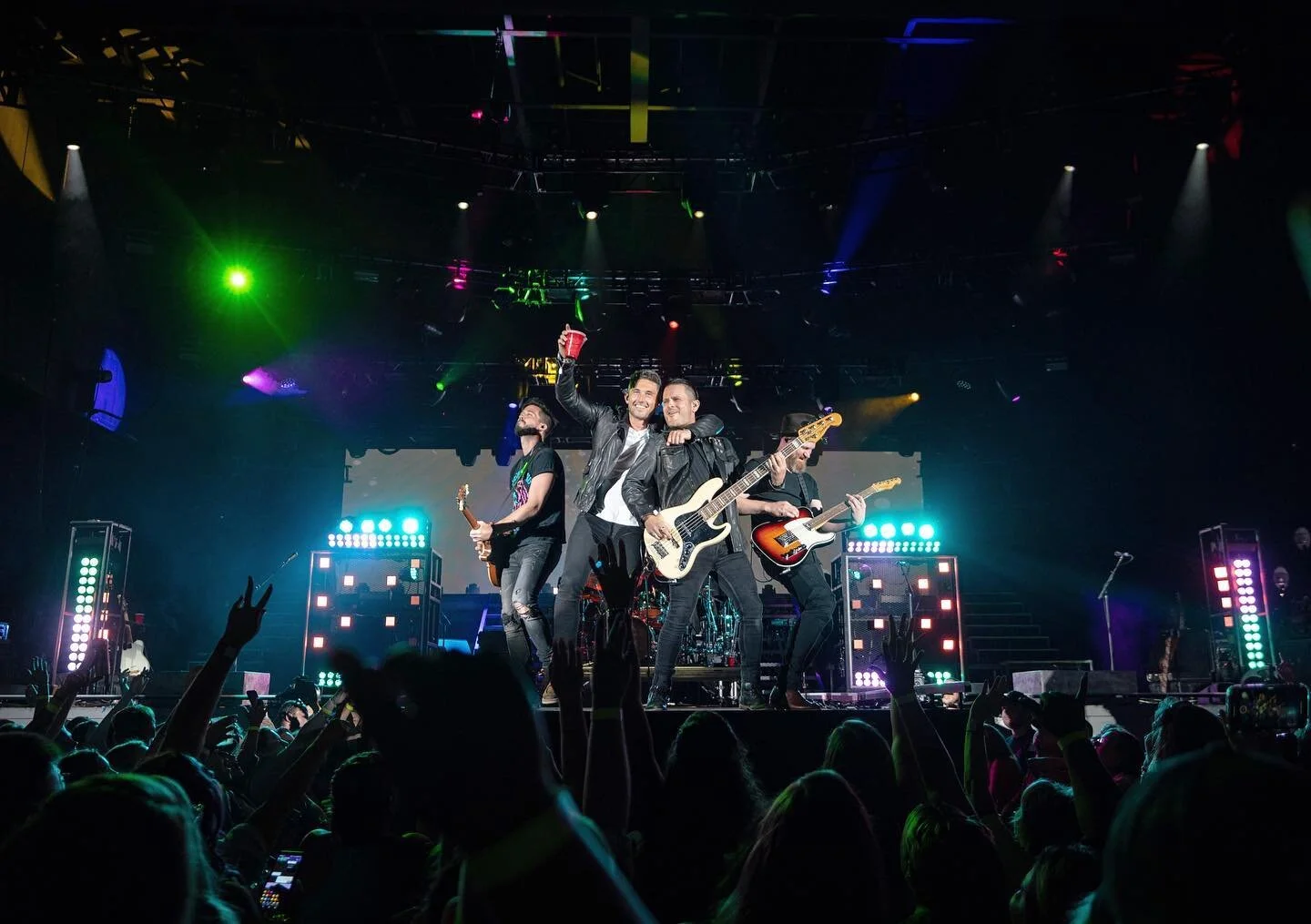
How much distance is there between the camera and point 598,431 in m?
7.75

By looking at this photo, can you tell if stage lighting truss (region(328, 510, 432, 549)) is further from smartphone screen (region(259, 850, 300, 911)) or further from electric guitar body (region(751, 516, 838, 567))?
smartphone screen (region(259, 850, 300, 911))

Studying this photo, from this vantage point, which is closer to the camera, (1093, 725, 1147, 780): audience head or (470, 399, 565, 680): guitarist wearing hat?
(1093, 725, 1147, 780): audience head

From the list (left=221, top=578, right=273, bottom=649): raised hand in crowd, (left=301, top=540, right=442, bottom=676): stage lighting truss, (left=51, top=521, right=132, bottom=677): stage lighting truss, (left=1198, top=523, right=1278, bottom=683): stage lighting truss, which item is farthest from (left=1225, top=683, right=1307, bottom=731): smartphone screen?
(left=51, top=521, right=132, bottom=677): stage lighting truss

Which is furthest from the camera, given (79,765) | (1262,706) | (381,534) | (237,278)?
(381,534)

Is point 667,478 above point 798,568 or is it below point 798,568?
above

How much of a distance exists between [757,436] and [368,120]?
10.4 m

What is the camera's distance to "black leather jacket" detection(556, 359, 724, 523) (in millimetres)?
7551

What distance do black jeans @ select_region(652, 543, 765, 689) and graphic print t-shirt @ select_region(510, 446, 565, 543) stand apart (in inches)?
45.2

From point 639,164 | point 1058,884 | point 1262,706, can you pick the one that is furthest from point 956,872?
point 639,164

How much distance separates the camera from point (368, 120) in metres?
12.4

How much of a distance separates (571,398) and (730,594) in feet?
6.62

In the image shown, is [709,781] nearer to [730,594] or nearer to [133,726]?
[133,726]

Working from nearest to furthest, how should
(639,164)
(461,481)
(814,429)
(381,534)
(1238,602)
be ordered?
1. (814,429)
2. (639,164)
3. (1238,602)
4. (381,534)
5. (461,481)

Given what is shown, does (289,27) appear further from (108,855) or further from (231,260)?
(108,855)
